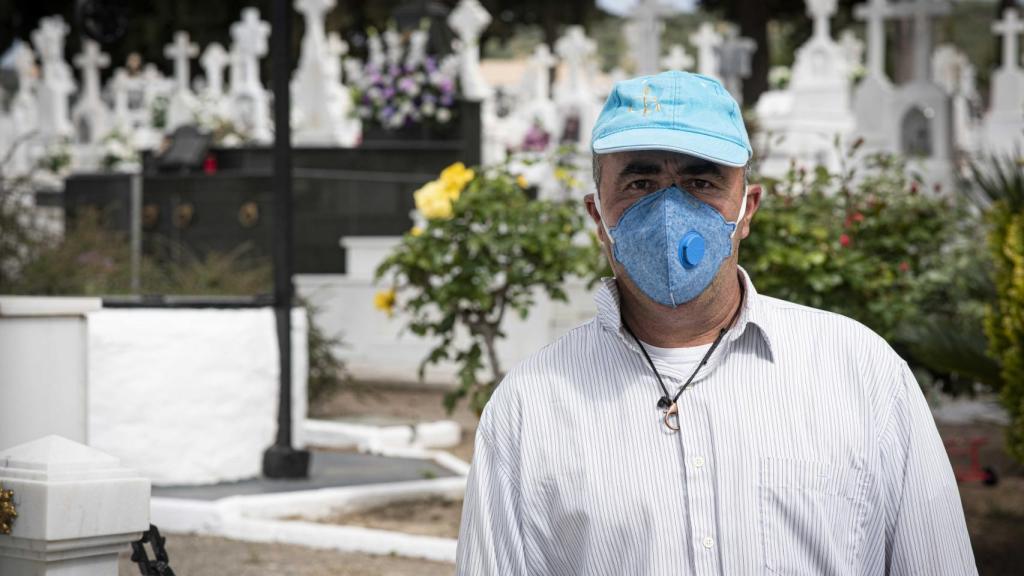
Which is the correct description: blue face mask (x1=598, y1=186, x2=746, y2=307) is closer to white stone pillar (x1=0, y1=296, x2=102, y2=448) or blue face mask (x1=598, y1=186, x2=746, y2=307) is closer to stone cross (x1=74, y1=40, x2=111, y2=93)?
white stone pillar (x1=0, y1=296, x2=102, y2=448)

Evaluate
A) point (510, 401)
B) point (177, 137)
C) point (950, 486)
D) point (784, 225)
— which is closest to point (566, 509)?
point (510, 401)

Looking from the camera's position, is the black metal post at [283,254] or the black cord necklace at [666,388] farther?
the black metal post at [283,254]

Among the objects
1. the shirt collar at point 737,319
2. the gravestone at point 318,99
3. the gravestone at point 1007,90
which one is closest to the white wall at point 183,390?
the shirt collar at point 737,319

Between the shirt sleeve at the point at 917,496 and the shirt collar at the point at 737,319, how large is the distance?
0.24 metres

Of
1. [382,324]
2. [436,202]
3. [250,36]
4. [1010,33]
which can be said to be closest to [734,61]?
[1010,33]

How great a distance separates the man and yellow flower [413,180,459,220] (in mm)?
5444

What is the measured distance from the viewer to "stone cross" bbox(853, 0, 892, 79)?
761 inches

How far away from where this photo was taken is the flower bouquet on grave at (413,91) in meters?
18.2

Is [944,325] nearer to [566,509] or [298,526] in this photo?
[298,526]

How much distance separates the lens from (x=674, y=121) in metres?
2.50

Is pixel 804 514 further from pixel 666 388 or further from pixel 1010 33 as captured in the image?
pixel 1010 33

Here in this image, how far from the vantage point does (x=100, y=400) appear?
8227 mm

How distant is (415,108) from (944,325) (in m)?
11.7

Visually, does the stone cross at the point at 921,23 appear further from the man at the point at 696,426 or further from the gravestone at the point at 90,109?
the man at the point at 696,426
